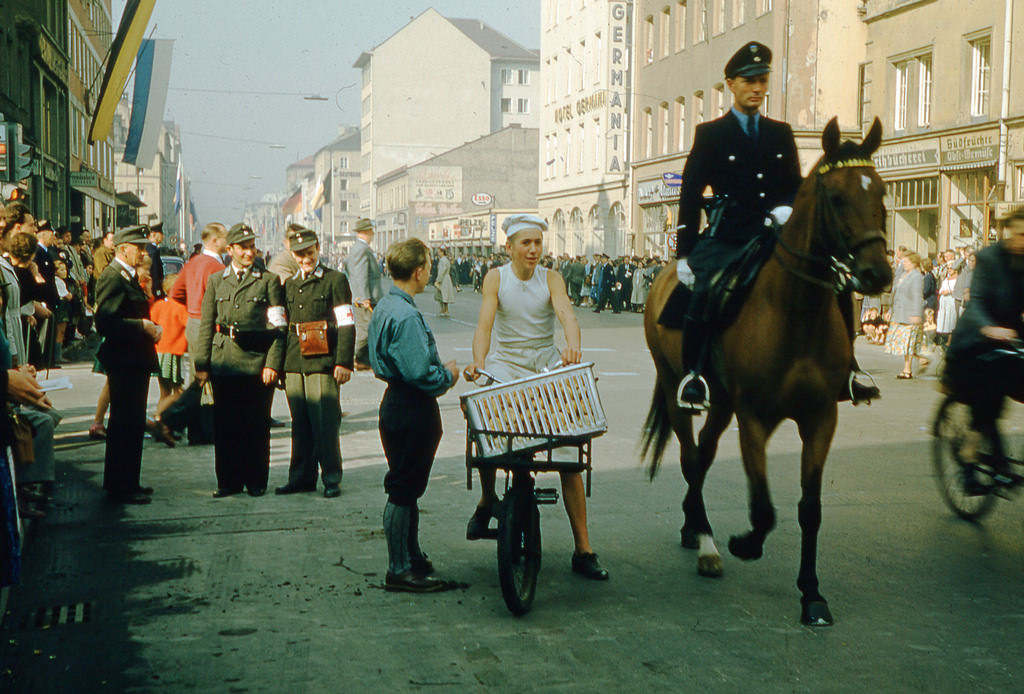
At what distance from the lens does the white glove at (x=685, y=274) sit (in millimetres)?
6258

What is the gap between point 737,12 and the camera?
132 feet

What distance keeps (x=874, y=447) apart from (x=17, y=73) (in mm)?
28448

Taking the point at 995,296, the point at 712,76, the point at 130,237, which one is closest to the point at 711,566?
the point at 995,296

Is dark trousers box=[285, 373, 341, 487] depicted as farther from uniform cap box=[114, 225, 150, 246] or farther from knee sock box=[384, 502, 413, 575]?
knee sock box=[384, 502, 413, 575]

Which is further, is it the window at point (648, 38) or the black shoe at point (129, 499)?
the window at point (648, 38)

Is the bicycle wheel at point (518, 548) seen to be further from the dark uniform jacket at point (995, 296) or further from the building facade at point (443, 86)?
the building facade at point (443, 86)

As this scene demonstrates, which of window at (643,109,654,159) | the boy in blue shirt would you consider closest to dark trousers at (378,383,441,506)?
the boy in blue shirt

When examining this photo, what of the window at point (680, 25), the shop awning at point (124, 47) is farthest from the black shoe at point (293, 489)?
the window at point (680, 25)

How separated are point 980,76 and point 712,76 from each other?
15000mm

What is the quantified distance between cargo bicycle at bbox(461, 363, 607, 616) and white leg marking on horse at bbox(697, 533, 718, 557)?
1111 mm

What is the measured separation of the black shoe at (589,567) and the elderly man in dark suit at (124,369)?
345 centimetres

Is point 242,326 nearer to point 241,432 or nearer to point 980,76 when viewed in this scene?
point 241,432

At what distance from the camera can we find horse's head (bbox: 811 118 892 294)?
4.95 m

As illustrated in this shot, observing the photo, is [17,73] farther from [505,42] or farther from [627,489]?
[505,42]
